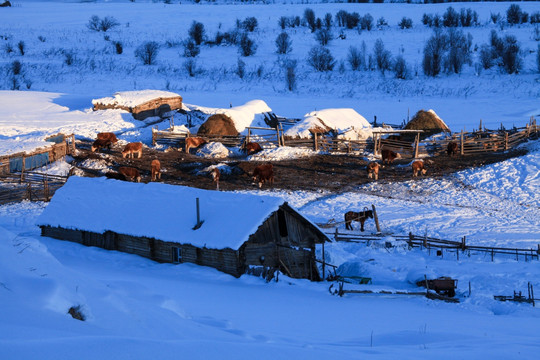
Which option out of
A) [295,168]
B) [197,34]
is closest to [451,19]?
[197,34]

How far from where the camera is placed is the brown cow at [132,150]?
33.2 meters

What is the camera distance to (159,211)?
1936 cm

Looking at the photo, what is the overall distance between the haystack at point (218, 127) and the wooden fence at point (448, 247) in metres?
16.4

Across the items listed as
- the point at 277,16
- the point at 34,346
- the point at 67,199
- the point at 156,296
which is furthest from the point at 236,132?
the point at 277,16

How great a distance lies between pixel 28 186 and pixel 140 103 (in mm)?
16288

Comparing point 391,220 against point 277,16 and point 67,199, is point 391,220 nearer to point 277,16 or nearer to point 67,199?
point 67,199

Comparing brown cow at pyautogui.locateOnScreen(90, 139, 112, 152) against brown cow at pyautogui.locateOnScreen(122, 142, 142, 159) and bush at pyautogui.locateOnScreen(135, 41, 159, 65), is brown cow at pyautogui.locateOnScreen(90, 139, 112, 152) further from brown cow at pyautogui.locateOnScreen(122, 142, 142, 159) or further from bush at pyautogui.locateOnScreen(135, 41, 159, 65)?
bush at pyautogui.locateOnScreen(135, 41, 159, 65)

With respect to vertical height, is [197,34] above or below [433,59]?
above

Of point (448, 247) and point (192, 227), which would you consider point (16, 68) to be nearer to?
point (192, 227)

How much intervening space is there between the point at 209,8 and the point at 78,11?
858 inches

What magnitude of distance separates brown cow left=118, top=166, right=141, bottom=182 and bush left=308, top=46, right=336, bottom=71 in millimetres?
41234

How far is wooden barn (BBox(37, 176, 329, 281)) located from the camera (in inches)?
693

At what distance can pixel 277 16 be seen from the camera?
329 feet

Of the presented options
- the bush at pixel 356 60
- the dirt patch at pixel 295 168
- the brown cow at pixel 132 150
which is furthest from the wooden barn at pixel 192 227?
the bush at pixel 356 60
